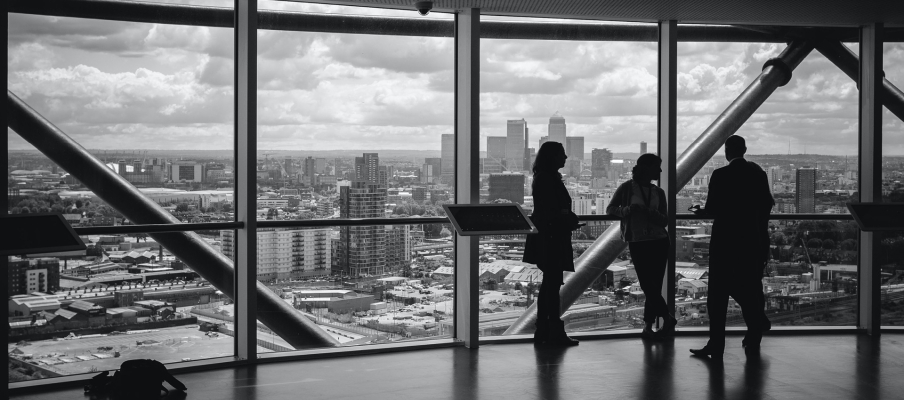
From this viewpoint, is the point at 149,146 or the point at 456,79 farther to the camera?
the point at 456,79

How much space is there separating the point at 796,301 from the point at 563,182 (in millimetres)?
2781

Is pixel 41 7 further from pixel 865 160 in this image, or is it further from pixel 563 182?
pixel 865 160

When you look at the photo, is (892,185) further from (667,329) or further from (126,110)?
(126,110)

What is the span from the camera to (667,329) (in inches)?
293

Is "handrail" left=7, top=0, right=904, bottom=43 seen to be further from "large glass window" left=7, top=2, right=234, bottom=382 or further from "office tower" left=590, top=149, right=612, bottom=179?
"office tower" left=590, top=149, right=612, bottom=179

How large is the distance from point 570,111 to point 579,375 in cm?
276

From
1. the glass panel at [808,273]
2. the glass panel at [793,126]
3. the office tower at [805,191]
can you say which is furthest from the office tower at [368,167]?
the office tower at [805,191]

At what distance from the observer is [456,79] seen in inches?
283

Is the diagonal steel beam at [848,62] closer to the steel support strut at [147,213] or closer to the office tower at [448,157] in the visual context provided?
the office tower at [448,157]

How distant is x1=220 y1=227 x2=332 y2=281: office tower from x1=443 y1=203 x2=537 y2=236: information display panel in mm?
1105

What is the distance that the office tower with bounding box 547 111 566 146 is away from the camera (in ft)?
25.0

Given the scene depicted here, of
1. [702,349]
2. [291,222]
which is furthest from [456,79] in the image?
[702,349]

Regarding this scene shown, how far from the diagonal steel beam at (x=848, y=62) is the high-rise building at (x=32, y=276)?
23.9 feet

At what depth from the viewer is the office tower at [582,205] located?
7621 millimetres
